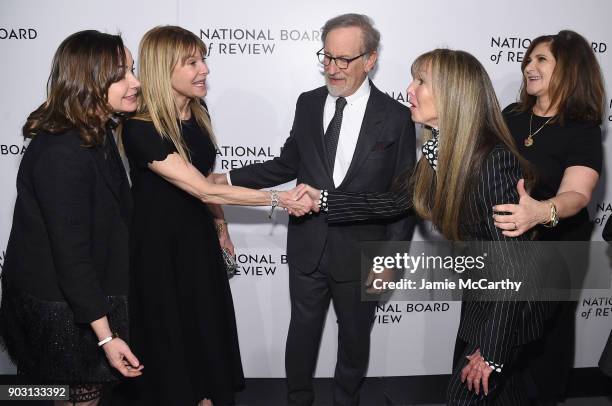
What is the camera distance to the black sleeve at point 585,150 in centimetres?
236

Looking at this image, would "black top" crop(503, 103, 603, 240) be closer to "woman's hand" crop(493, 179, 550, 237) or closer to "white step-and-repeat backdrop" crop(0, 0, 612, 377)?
"woman's hand" crop(493, 179, 550, 237)

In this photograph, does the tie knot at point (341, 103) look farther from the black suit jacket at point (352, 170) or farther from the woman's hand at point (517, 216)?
the woman's hand at point (517, 216)

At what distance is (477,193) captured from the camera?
1.76m

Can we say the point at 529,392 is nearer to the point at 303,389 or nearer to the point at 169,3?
the point at 303,389

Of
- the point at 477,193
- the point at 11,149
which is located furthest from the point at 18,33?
the point at 477,193

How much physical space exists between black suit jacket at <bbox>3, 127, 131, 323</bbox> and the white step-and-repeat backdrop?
4.17 feet

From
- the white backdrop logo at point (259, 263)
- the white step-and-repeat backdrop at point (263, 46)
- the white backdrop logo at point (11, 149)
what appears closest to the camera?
the white step-and-repeat backdrop at point (263, 46)

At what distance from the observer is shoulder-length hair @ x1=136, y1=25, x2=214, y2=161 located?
2.15 meters

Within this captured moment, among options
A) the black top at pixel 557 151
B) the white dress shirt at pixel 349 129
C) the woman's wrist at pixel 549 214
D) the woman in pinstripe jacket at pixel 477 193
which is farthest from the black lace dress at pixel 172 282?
the black top at pixel 557 151

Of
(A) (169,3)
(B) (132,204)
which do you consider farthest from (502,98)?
(B) (132,204)

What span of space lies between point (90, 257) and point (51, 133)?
43 cm

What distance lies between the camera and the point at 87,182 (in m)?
1.75

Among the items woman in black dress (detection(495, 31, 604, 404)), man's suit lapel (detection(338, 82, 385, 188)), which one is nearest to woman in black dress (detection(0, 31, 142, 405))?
man's suit lapel (detection(338, 82, 385, 188))

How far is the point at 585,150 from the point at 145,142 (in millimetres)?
1888
